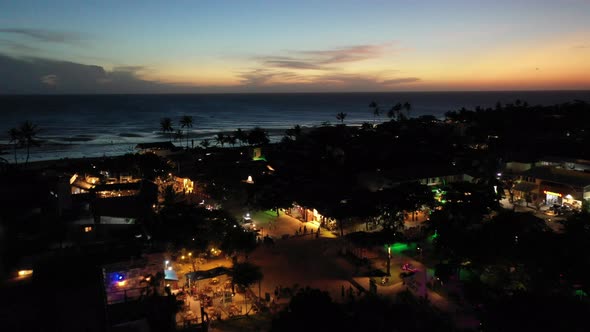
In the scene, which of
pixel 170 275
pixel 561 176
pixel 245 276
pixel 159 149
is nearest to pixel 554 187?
pixel 561 176

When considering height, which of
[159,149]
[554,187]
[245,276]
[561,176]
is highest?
[159,149]

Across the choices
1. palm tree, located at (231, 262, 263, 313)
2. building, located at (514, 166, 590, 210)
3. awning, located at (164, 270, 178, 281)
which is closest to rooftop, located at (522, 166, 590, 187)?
building, located at (514, 166, 590, 210)

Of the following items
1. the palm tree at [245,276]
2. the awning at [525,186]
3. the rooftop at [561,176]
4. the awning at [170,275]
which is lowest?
the awning at [170,275]

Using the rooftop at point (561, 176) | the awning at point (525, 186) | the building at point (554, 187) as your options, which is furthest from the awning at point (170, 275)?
the rooftop at point (561, 176)

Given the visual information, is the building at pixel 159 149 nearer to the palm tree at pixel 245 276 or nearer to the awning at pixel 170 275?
the awning at pixel 170 275

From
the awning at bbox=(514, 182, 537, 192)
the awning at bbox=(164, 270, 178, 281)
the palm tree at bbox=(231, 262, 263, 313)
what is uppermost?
the awning at bbox=(514, 182, 537, 192)

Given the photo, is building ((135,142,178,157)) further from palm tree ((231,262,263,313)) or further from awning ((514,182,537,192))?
awning ((514,182,537,192))

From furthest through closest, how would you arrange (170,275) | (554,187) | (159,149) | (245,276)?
(159,149)
(554,187)
(170,275)
(245,276)

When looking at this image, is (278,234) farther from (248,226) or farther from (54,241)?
(54,241)

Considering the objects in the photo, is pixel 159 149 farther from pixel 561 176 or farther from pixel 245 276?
pixel 561 176

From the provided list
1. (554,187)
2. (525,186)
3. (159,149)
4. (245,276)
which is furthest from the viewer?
(159,149)

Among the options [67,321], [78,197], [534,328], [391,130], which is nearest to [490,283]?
[534,328]
